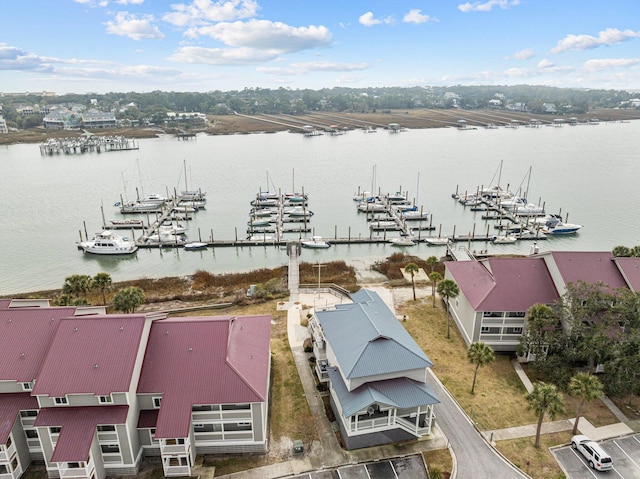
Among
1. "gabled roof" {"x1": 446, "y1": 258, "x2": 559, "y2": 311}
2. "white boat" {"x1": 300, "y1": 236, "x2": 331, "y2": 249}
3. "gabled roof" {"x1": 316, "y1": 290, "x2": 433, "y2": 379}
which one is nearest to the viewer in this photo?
"gabled roof" {"x1": 316, "y1": 290, "x2": 433, "y2": 379}

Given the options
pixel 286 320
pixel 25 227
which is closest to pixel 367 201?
pixel 286 320

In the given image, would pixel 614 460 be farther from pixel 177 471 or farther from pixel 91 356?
pixel 91 356

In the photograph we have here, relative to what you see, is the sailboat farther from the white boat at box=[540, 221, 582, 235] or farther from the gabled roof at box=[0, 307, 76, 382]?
the white boat at box=[540, 221, 582, 235]

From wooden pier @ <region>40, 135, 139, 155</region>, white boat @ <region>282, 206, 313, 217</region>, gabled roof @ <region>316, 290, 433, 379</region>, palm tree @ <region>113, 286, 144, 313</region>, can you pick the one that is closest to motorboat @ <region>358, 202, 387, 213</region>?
white boat @ <region>282, 206, 313, 217</region>

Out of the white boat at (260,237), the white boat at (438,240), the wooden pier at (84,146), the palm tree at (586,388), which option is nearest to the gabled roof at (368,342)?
the palm tree at (586,388)

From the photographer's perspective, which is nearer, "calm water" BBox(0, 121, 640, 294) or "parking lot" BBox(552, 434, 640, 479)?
"parking lot" BBox(552, 434, 640, 479)

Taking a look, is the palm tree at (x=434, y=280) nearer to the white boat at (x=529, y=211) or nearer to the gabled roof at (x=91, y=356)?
the gabled roof at (x=91, y=356)

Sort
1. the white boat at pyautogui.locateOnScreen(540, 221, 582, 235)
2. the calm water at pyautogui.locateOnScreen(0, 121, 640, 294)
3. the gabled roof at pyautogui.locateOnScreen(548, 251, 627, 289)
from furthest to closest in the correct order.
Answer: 1. the white boat at pyautogui.locateOnScreen(540, 221, 582, 235)
2. the calm water at pyautogui.locateOnScreen(0, 121, 640, 294)
3. the gabled roof at pyautogui.locateOnScreen(548, 251, 627, 289)
